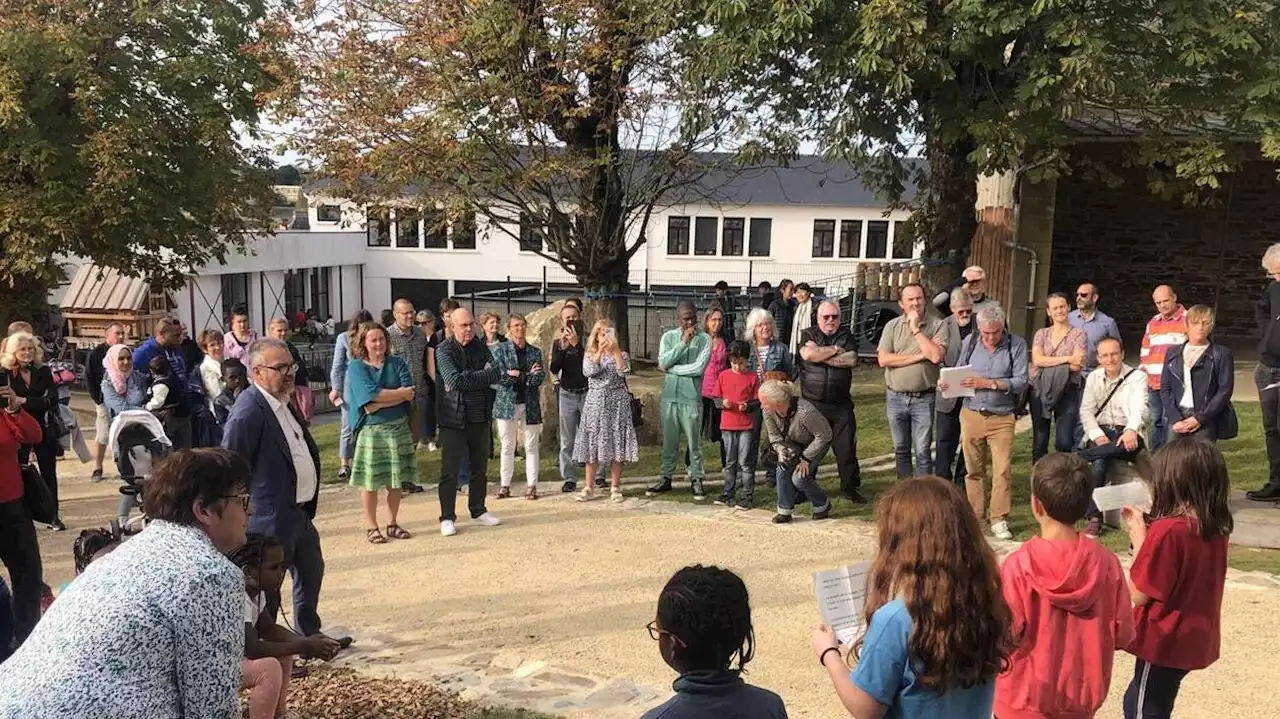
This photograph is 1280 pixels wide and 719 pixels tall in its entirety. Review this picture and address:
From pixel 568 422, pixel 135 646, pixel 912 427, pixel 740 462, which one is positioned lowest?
pixel 740 462

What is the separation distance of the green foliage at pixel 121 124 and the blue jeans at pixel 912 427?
9.72 meters

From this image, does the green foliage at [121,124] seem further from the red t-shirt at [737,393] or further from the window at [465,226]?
the red t-shirt at [737,393]

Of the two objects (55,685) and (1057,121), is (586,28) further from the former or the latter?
(55,685)

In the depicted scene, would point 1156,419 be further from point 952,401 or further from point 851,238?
point 851,238

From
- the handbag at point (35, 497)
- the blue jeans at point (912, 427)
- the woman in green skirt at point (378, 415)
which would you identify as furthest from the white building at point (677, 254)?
the handbag at point (35, 497)

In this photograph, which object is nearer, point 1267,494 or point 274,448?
point 274,448

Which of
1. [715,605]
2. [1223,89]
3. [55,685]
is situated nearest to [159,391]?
[55,685]

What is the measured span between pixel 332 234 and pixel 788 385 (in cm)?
3453

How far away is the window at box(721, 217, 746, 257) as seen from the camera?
3781 cm

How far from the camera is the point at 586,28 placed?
37.1ft

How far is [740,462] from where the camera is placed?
8.25 meters

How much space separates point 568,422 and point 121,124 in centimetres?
1016

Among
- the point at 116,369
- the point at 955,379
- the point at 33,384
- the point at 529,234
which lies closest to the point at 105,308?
the point at 529,234

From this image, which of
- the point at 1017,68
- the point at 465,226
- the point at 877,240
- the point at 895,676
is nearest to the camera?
the point at 895,676
